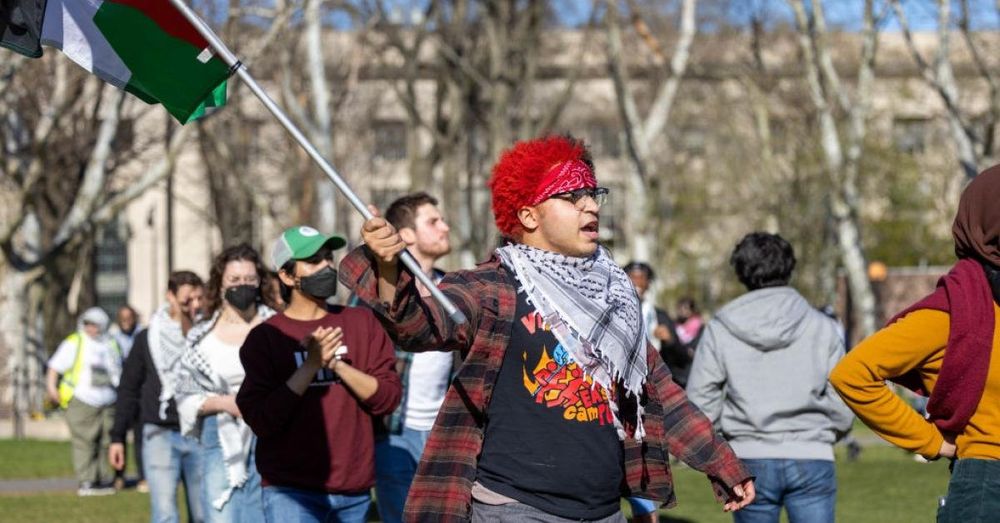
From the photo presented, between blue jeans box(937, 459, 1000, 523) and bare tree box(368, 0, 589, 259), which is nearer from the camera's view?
blue jeans box(937, 459, 1000, 523)

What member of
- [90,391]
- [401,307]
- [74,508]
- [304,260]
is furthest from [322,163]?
[90,391]

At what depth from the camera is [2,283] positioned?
3491 centimetres

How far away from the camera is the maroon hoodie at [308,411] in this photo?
6848 mm

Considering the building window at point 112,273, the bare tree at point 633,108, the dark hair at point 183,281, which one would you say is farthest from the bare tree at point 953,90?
the building window at point 112,273

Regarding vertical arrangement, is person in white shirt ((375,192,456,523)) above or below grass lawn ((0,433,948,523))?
above

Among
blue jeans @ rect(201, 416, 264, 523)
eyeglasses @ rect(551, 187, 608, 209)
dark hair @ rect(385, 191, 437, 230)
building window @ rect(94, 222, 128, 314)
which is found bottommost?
building window @ rect(94, 222, 128, 314)

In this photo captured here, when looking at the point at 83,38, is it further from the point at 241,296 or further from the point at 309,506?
the point at 241,296

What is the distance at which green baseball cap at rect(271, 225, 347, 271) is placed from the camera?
7074mm

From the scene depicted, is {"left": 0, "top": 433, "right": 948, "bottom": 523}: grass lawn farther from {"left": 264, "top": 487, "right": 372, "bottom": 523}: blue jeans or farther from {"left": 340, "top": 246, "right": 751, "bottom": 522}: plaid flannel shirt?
{"left": 340, "top": 246, "right": 751, "bottom": 522}: plaid flannel shirt

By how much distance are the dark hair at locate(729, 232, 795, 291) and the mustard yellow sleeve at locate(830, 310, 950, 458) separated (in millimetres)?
2566

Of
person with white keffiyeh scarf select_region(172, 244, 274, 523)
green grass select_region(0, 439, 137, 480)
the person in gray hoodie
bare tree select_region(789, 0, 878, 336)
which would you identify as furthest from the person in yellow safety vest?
bare tree select_region(789, 0, 878, 336)

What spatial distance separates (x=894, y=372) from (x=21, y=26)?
128 inches

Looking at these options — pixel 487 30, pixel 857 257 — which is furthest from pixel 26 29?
pixel 487 30

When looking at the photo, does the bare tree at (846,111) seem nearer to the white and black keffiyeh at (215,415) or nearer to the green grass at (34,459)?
the green grass at (34,459)
